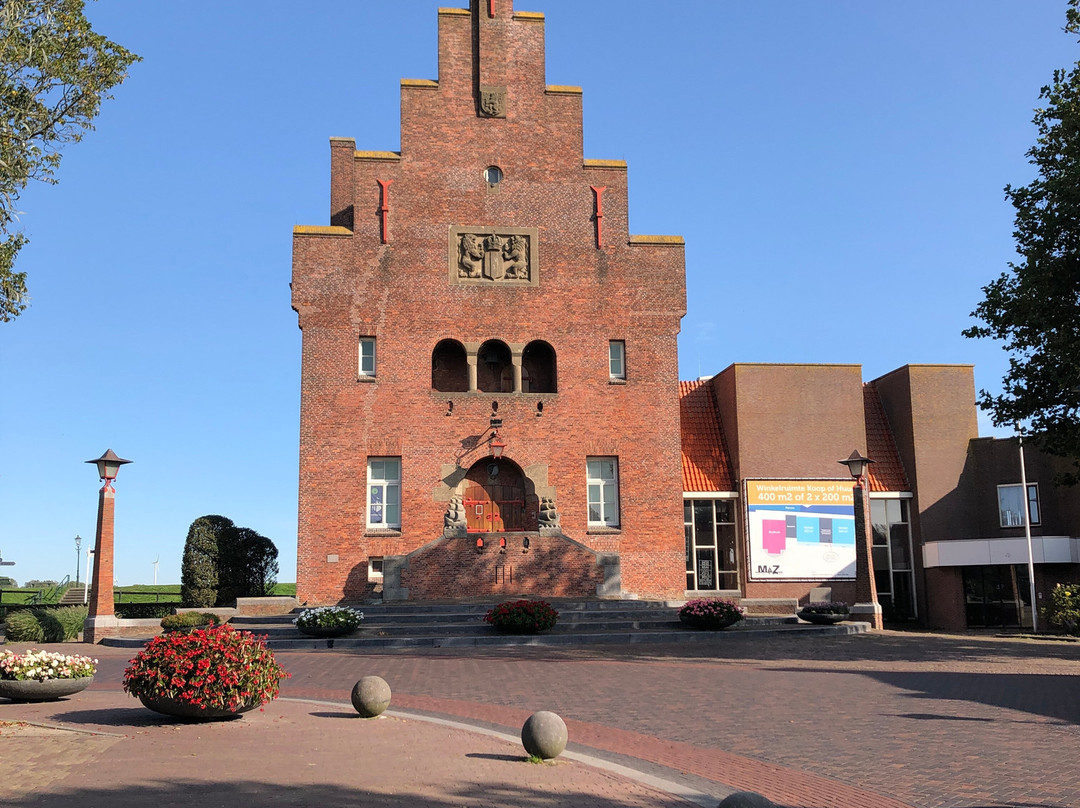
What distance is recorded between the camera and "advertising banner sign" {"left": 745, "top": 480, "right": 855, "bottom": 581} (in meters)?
35.0

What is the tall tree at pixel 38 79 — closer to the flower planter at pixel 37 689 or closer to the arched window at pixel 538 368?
the flower planter at pixel 37 689

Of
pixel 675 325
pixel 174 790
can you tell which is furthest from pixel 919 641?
pixel 174 790

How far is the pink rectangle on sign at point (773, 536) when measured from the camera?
1382 inches

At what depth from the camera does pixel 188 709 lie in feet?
38.9

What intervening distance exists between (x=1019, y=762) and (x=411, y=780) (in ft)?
20.8

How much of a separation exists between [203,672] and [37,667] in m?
3.47

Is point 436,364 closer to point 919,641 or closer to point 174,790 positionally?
point 919,641

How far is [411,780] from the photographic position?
29.8 feet

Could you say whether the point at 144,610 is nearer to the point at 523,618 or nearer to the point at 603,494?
the point at 603,494

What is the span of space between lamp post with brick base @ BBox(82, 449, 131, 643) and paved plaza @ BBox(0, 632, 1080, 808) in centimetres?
739

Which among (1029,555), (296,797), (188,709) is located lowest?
(296,797)

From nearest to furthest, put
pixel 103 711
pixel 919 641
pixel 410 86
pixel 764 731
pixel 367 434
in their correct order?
1. pixel 764 731
2. pixel 103 711
3. pixel 919 641
4. pixel 367 434
5. pixel 410 86

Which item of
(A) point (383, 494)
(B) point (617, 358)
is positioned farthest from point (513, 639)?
(B) point (617, 358)

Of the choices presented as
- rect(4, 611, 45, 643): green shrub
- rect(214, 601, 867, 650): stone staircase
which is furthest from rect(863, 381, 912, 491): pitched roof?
rect(4, 611, 45, 643): green shrub
